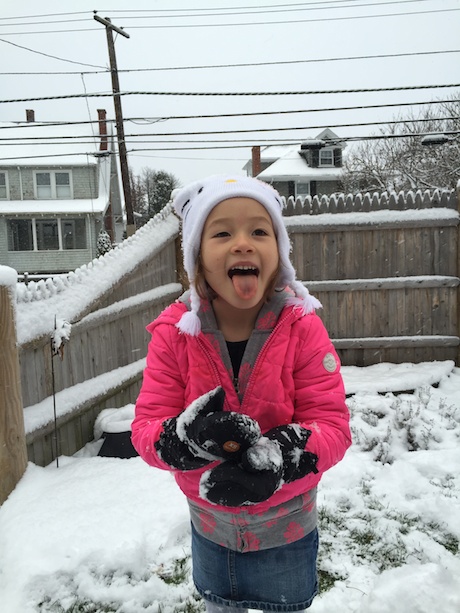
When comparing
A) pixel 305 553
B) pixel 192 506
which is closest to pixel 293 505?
pixel 305 553

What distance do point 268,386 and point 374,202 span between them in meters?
4.80

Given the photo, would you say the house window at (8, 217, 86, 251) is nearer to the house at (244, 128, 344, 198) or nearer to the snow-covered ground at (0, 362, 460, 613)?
the house at (244, 128, 344, 198)

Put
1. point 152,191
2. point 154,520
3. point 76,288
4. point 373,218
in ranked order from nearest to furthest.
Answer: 1. point 154,520
2. point 76,288
3. point 373,218
4. point 152,191

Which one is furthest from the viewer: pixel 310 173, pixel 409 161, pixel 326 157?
pixel 326 157

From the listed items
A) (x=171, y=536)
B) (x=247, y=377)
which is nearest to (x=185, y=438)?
(x=247, y=377)

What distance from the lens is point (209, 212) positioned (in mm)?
1365

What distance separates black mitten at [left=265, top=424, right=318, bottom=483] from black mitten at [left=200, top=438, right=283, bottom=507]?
1.1 inches

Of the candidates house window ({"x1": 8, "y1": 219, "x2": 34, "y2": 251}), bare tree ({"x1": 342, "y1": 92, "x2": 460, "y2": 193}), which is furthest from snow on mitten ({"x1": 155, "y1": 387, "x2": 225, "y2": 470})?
house window ({"x1": 8, "y1": 219, "x2": 34, "y2": 251})

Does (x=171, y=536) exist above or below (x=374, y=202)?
below

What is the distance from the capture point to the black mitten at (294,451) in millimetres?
1180

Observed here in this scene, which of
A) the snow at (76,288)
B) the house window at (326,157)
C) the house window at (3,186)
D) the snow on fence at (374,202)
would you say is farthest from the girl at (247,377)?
the house window at (326,157)

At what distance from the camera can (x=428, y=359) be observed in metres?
5.85

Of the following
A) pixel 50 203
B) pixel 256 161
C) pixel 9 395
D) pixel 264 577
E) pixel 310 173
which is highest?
pixel 256 161

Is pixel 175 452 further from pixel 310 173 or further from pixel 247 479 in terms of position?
pixel 310 173
